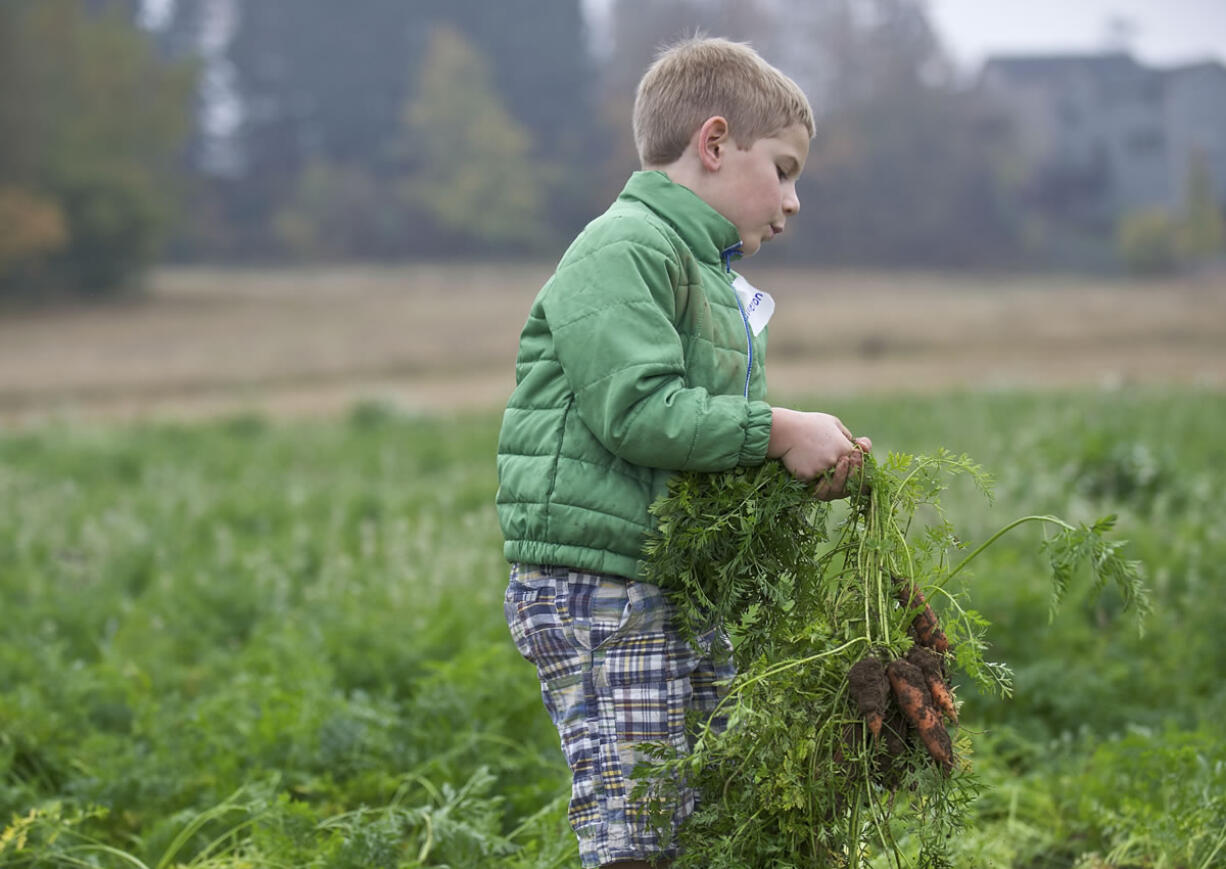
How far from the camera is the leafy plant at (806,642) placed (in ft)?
8.60

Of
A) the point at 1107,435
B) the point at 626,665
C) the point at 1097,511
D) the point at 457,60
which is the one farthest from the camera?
the point at 457,60

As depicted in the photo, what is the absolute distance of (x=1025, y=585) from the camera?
6074mm

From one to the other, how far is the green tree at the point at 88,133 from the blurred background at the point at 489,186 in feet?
0.36

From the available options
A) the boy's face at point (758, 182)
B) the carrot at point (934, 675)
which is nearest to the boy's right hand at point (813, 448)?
the carrot at point (934, 675)

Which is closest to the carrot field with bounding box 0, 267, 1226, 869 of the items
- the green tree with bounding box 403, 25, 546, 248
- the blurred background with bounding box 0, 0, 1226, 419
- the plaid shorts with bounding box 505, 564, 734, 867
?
the plaid shorts with bounding box 505, 564, 734, 867

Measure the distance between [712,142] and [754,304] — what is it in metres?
0.39

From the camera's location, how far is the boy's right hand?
2693 millimetres

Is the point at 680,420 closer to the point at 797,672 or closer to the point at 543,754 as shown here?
the point at 797,672

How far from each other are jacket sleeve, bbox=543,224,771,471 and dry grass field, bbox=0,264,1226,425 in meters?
22.7

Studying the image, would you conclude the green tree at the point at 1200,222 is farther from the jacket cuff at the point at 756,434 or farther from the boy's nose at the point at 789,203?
the jacket cuff at the point at 756,434

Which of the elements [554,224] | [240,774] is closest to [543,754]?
[240,774]

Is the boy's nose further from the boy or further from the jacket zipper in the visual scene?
the jacket zipper

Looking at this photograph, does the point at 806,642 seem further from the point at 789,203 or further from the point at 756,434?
the point at 789,203

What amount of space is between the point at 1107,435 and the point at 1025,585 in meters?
3.98
